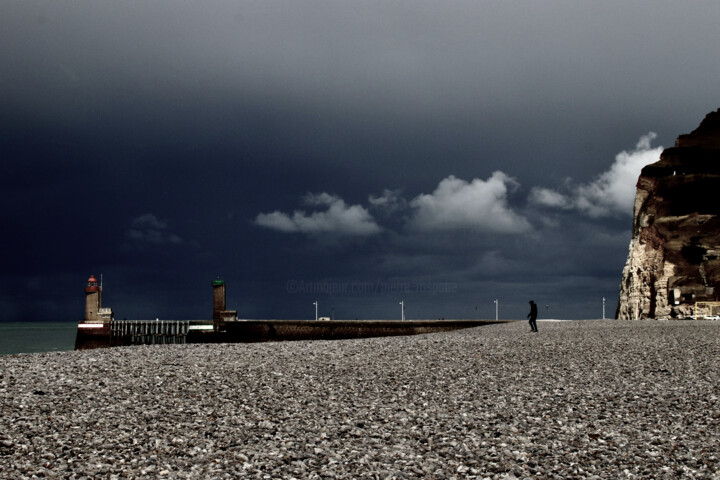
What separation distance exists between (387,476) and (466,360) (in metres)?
9.22

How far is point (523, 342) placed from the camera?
21.2 metres

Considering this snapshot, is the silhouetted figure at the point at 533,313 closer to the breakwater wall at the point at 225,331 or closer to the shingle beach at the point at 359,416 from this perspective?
the shingle beach at the point at 359,416

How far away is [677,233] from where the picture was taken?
172 feet

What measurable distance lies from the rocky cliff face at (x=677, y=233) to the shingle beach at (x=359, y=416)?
37.5 meters

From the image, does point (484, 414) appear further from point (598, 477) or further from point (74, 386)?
point (74, 386)

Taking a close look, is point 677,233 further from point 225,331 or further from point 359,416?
point 359,416

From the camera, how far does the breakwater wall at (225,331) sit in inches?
1964

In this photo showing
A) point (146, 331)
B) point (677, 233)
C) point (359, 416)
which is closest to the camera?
point (359, 416)

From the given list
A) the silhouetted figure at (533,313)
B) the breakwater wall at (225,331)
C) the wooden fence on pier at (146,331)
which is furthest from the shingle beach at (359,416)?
the wooden fence on pier at (146,331)

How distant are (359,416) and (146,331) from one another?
149ft

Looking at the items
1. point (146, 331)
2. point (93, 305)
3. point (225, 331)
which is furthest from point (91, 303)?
point (225, 331)

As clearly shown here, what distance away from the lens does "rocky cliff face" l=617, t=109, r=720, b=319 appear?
4934 cm

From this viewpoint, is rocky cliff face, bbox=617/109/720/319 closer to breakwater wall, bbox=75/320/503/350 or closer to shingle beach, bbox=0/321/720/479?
breakwater wall, bbox=75/320/503/350

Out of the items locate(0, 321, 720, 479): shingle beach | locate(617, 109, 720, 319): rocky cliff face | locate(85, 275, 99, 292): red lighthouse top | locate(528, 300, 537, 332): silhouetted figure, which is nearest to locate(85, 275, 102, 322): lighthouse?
locate(85, 275, 99, 292): red lighthouse top
